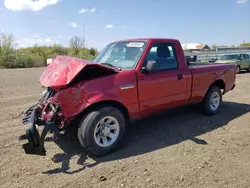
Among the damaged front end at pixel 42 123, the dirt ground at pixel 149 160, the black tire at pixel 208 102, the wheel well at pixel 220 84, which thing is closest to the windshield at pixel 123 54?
the damaged front end at pixel 42 123

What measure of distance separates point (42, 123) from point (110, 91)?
4.06 feet

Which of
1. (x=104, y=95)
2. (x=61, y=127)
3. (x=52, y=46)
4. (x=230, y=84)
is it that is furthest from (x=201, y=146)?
(x=52, y=46)

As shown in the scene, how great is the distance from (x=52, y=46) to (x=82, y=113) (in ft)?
135

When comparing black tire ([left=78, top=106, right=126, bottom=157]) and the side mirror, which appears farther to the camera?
the side mirror

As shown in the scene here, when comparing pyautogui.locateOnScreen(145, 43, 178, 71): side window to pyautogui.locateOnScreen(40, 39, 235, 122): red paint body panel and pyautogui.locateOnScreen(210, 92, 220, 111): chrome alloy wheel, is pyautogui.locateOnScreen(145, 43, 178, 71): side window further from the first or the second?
pyautogui.locateOnScreen(210, 92, 220, 111): chrome alloy wheel

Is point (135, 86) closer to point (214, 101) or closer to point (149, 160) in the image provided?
point (149, 160)

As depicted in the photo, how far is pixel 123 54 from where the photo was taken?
187 inches

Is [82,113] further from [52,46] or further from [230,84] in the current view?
[52,46]

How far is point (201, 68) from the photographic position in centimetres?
557

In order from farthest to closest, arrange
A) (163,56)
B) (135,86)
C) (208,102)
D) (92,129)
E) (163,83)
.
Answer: (208,102) < (163,56) < (163,83) < (135,86) < (92,129)

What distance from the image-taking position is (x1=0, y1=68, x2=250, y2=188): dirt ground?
321 centimetres

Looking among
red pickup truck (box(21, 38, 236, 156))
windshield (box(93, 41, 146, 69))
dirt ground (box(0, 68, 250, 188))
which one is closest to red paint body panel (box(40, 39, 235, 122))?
red pickup truck (box(21, 38, 236, 156))

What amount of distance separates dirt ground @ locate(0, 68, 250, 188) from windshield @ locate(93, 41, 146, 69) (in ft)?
4.88

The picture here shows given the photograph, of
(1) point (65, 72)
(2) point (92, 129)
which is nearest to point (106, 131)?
(2) point (92, 129)
